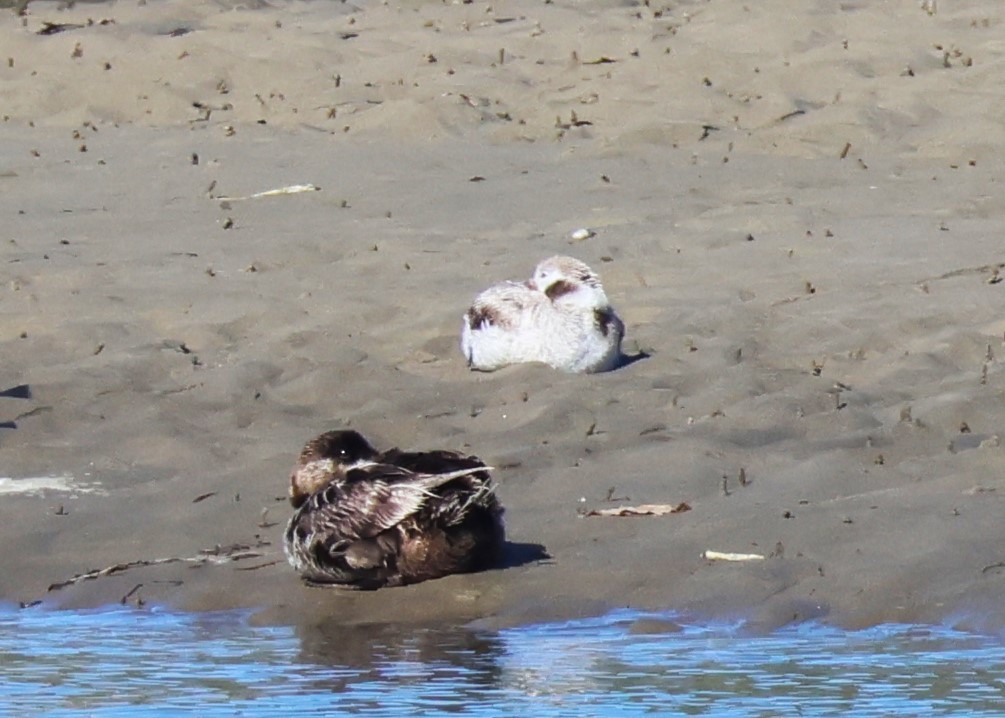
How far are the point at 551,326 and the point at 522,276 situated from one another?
61.8 inches

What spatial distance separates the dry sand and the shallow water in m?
0.25

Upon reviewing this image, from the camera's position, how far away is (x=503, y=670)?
260 inches

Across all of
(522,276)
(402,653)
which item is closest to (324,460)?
(402,653)

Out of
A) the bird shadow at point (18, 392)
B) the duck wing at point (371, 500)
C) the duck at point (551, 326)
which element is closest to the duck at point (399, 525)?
the duck wing at point (371, 500)

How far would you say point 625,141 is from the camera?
48.1 ft

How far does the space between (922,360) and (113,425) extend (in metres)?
3.54

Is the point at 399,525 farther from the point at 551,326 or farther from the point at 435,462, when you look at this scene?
the point at 551,326

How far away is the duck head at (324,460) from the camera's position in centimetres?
809

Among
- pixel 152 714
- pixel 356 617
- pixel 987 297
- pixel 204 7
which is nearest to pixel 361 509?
pixel 356 617

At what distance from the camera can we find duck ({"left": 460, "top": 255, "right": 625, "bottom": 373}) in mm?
10359

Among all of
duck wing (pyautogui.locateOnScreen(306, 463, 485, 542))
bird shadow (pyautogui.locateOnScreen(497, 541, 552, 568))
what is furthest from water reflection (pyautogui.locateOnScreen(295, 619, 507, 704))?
bird shadow (pyautogui.locateOnScreen(497, 541, 552, 568))

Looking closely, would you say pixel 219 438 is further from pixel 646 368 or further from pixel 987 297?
pixel 987 297

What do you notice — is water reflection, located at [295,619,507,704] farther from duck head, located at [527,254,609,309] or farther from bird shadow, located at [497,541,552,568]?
duck head, located at [527,254,609,309]

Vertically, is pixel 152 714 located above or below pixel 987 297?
below
